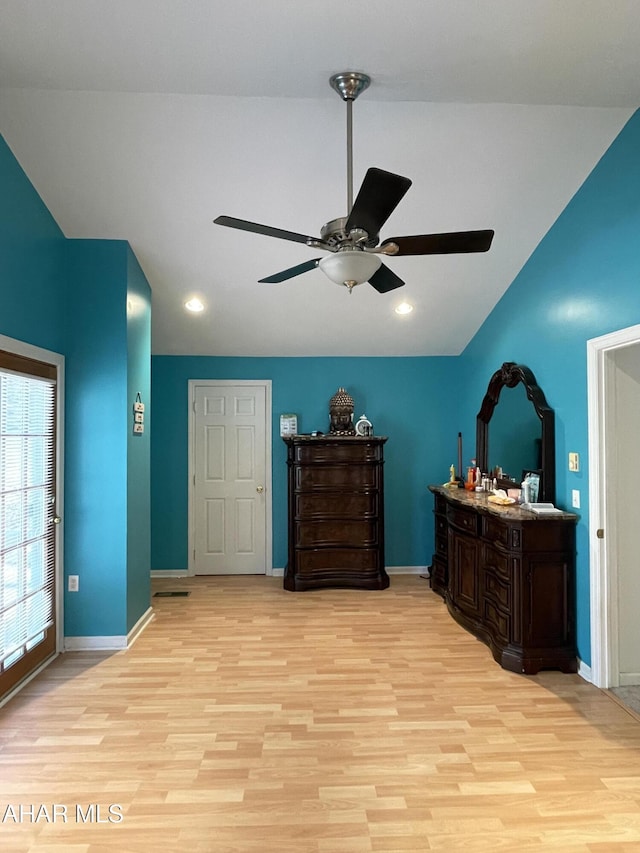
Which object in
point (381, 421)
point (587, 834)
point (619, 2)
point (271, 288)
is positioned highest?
point (619, 2)

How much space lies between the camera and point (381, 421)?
6.02 metres

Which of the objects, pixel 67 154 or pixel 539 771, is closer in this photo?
pixel 539 771

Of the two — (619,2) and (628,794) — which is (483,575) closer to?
(628,794)

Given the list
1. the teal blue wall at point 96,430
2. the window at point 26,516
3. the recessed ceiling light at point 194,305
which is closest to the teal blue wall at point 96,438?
the teal blue wall at point 96,430

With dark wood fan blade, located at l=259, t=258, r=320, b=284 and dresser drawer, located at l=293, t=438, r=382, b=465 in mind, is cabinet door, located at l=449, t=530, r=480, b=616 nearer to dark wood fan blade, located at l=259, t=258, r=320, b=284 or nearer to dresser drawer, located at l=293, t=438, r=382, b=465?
dresser drawer, located at l=293, t=438, r=382, b=465

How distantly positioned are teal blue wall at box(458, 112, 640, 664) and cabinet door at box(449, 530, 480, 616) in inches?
30.2

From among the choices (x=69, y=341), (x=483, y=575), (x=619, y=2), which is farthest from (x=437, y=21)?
(x=483, y=575)

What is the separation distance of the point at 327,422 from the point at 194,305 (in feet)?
6.33

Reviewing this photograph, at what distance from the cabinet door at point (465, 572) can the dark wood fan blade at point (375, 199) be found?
271 centimetres

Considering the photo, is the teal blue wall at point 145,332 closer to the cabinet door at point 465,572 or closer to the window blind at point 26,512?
the window blind at point 26,512

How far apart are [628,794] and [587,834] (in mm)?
372

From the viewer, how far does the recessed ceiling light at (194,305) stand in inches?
191

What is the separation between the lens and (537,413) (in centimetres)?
396

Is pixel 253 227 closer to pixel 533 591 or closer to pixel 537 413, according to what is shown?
pixel 537 413
